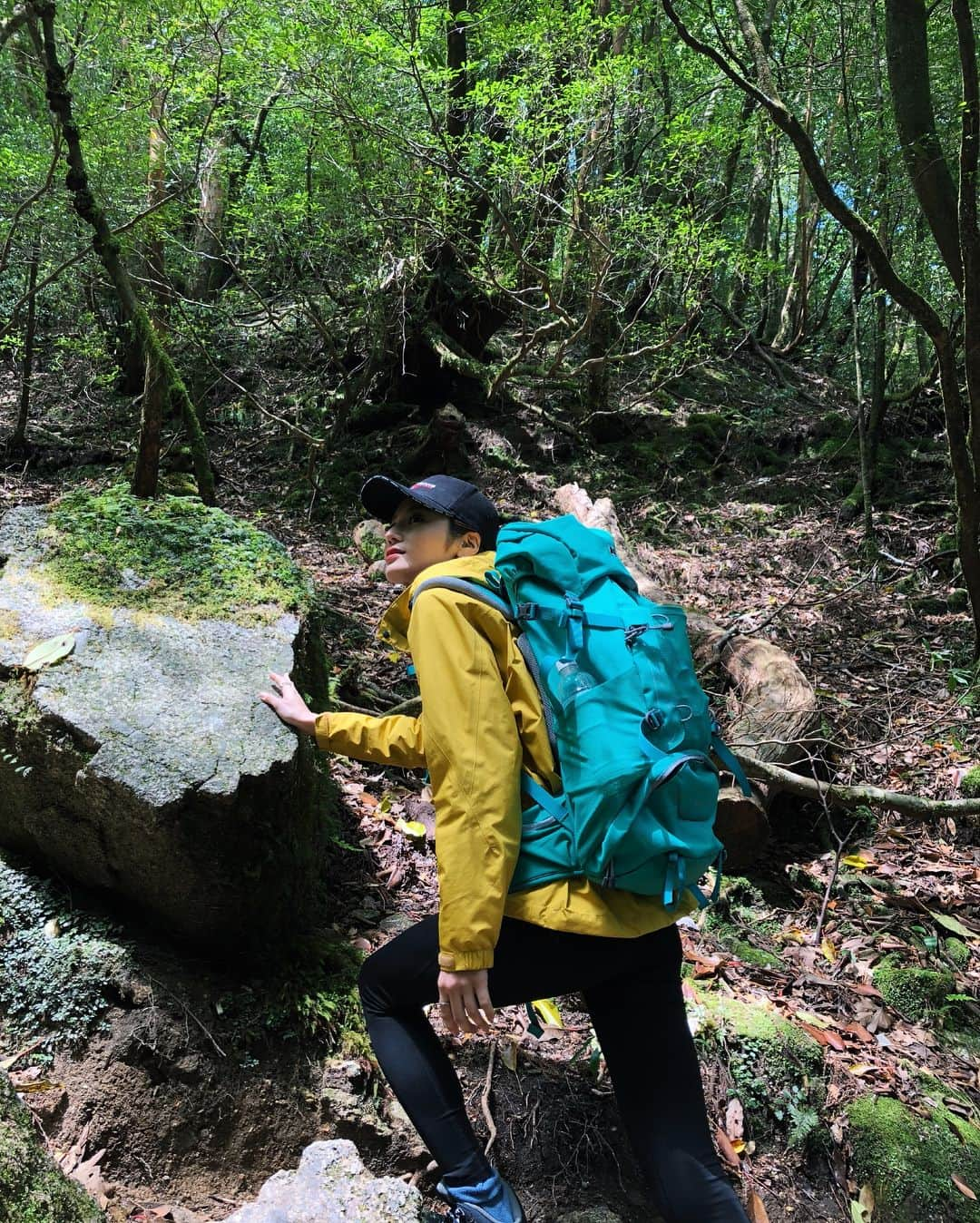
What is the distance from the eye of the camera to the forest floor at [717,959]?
2.33m

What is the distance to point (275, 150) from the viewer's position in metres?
13.2

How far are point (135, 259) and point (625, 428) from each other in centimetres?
730

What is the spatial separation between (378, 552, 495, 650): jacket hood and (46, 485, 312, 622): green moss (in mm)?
1080

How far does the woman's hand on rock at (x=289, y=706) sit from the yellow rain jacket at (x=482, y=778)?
0.75m

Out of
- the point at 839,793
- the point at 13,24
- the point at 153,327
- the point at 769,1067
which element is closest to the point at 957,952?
the point at 839,793

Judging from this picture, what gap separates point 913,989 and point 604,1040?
2541 mm

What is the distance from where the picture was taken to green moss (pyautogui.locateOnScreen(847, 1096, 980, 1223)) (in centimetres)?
275

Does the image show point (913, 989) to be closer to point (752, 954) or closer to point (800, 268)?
point (752, 954)

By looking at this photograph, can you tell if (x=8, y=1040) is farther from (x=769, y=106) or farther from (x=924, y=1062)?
(x=769, y=106)

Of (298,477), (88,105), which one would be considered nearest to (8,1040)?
(298,477)

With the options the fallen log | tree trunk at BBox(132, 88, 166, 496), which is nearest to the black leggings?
the fallen log

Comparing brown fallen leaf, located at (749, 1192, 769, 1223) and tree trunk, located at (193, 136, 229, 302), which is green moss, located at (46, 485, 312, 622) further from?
tree trunk, located at (193, 136, 229, 302)

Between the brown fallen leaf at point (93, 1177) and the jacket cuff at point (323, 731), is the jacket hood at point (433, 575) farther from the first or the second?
the brown fallen leaf at point (93, 1177)

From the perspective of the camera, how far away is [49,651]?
2779mm
